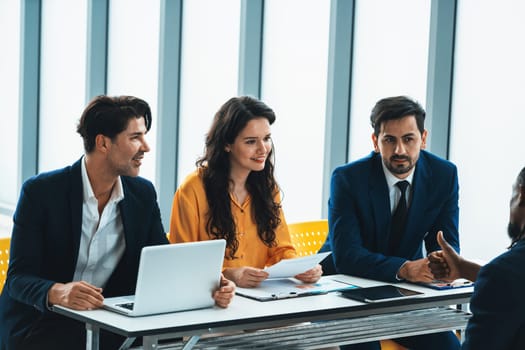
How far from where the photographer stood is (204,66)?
6.62 meters

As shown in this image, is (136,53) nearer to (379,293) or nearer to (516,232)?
(379,293)

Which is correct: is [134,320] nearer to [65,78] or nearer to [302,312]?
[302,312]

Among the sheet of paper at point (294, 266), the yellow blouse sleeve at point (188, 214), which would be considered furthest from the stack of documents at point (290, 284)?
the yellow blouse sleeve at point (188, 214)

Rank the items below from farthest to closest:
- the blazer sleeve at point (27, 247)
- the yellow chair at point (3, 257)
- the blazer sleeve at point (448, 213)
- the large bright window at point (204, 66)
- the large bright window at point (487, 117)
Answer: the large bright window at point (204, 66), the large bright window at point (487, 117), the blazer sleeve at point (448, 213), the yellow chair at point (3, 257), the blazer sleeve at point (27, 247)

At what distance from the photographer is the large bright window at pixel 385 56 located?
5.19 meters

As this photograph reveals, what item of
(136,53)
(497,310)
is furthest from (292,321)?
(136,53)

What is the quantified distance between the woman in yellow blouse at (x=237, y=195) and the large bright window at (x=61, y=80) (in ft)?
14.5

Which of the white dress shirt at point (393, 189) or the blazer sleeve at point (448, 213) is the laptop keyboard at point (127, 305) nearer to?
the white dress shirt at point (393, 189)

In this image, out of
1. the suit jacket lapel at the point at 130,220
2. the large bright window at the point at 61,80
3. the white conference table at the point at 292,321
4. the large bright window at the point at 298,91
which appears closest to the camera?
the white conference table at the point at 292,321

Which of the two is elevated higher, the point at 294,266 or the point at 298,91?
the point at 298,91

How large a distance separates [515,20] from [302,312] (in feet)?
7.85

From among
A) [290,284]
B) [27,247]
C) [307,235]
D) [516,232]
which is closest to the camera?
[516,232]

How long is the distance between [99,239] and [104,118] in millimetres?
465

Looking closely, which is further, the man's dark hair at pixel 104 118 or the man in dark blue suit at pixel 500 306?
the man's dark hair at pixel 104 118
